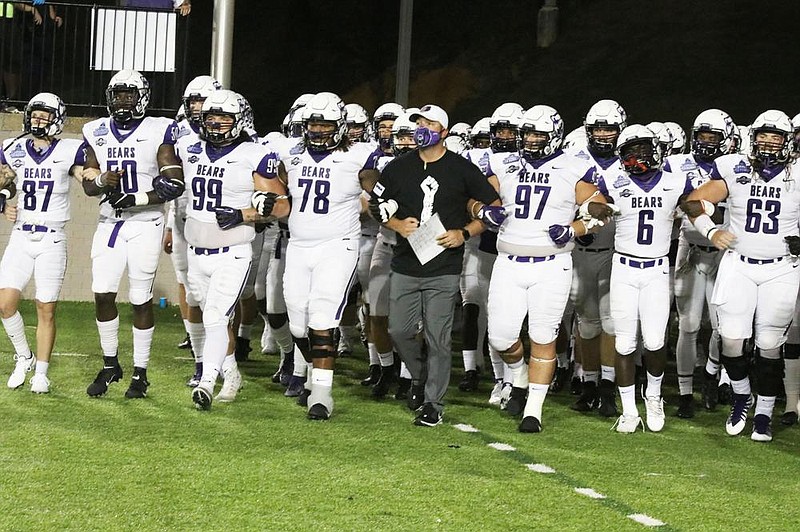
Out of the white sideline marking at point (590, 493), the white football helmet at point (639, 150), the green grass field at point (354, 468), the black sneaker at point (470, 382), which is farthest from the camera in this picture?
the black sneaker at point (470, 382)

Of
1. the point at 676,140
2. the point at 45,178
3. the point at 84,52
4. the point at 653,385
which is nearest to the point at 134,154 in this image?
the point at 45,178

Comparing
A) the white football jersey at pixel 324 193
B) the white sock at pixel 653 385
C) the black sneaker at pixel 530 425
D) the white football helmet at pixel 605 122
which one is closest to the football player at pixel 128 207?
the white football jersey at pixel 324 193

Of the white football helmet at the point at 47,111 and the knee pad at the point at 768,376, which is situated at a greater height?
the white football helmet at the point at 47,111

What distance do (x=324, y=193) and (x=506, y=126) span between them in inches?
62.2

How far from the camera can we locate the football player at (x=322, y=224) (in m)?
8.31

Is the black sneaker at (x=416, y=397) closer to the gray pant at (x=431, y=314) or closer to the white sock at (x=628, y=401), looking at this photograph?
the gray pant at (x=431, y=314)

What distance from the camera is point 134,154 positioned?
28.3 ft

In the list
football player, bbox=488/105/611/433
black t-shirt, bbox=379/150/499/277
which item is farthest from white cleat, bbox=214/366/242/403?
football player, bbox=488/105/611/433

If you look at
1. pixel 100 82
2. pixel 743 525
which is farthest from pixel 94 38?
pixel 743 525

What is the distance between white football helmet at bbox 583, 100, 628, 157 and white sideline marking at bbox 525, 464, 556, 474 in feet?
7.97

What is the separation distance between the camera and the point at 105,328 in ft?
28.6

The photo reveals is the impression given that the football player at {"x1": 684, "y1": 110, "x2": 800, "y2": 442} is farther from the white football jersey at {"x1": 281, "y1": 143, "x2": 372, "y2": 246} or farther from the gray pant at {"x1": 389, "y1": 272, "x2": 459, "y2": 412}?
the white football jersey at {"x1": 281, "y1": 143, "x2": 372, "y2": 246}

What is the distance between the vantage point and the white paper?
8.07 meters

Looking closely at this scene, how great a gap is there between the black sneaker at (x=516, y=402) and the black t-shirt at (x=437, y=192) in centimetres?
106
